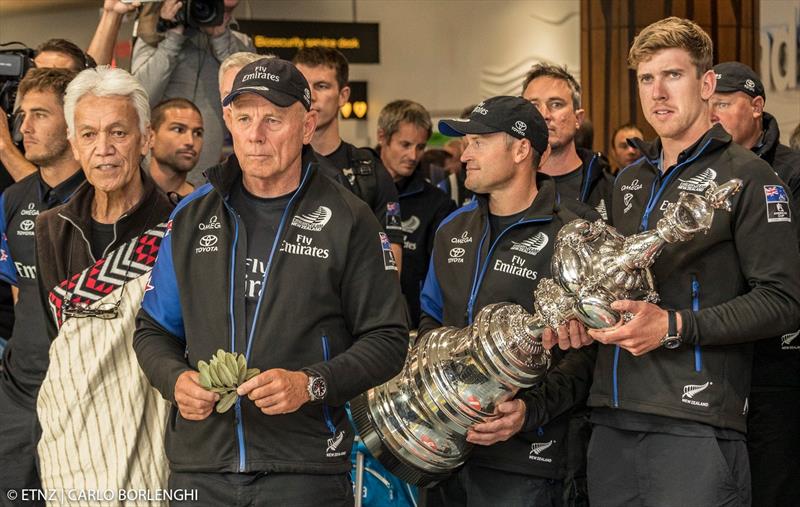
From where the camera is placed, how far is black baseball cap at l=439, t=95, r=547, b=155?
3.78 m

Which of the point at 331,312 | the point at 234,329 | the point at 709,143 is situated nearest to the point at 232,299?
the point at 234,329

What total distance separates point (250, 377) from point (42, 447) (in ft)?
2.92

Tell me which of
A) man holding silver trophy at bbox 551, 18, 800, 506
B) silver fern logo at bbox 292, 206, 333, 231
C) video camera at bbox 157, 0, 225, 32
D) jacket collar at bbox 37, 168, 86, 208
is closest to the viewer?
silver fern logo at bbox 292, 206, 333, 231

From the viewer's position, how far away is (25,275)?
12.7 feet

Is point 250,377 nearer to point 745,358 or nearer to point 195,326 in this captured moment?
point 195,326

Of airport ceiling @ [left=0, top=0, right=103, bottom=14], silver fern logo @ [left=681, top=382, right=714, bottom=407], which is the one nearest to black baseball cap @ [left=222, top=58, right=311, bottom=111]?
silver fern logo @ [left=681, top=382, right=714, bottom=407]

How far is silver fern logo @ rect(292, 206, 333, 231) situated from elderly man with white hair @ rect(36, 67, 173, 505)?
494mm

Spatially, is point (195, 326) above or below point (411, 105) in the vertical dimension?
below

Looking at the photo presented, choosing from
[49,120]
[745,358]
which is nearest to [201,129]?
[49,120]

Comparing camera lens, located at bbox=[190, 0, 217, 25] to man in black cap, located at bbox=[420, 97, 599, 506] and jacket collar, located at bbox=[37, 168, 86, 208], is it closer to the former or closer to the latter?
jacket collar, located at bbox=[37, 168, 86, 208]

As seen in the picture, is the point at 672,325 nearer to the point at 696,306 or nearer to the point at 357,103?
the point at 696,306

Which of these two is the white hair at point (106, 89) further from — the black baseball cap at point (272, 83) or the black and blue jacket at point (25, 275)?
the black baseball cap at point (272, 83)

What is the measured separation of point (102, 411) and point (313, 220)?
34.2 inches

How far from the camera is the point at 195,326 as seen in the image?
2881 mm
